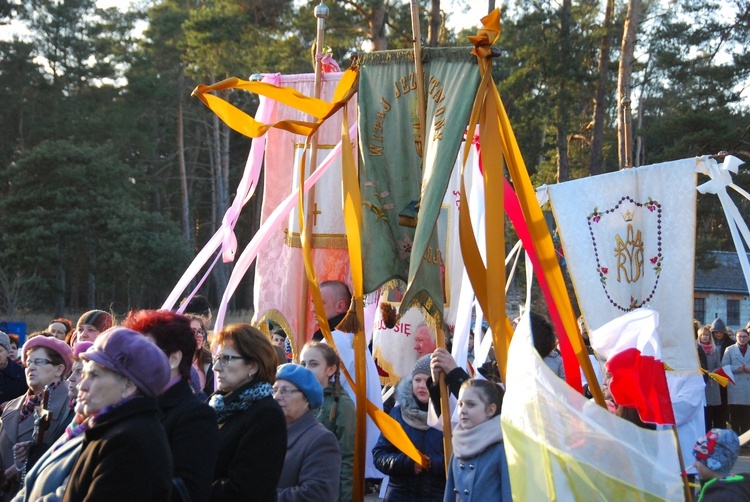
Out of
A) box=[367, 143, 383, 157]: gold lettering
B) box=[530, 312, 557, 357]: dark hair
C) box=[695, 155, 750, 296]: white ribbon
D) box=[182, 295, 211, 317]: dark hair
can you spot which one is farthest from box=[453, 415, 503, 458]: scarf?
box=[182, 295, 211, 317]: dark hair

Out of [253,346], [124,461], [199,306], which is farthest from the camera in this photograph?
[199,306]

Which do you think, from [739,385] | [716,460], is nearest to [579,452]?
[716,460]

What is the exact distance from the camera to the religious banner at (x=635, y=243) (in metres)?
7.48

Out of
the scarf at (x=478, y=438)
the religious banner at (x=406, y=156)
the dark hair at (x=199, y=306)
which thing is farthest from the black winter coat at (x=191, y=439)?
the dark hair at (x=199, y=306)

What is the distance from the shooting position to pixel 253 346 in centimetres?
418

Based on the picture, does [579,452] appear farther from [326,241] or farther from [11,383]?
[11,383]

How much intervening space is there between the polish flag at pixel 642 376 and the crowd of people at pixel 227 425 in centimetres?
56

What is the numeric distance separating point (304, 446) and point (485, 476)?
2.66 ft

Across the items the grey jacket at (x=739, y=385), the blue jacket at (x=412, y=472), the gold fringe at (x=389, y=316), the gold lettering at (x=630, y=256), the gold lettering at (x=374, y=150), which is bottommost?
the grey jacket at (x=739, y=385)

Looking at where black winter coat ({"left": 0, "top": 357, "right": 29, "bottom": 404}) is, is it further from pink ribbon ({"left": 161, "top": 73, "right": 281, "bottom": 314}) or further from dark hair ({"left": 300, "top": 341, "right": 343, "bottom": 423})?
dark hair ({"left": 300, "top": 341, "right": 343, "bottom": 423})

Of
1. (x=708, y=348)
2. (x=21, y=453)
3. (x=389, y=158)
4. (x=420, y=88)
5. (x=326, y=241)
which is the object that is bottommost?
(x=708, y=348)

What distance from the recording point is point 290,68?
78.8ft

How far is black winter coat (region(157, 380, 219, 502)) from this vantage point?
364 cm

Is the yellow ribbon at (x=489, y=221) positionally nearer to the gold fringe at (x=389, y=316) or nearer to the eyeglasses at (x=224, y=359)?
the gold fringe at (x=389, y=316)
